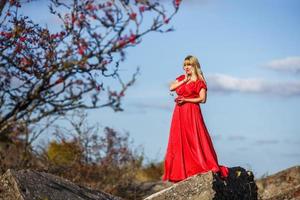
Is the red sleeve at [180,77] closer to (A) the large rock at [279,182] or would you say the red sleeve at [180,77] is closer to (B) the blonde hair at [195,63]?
(B) the blonde hair at [195,63]

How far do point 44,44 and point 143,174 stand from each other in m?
19.0

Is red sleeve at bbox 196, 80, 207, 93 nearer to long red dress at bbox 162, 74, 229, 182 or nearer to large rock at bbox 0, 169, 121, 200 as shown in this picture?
long red dress at bbox 162, 74, 229, 182

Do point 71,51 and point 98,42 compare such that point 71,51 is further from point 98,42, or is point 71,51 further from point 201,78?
point 201,78

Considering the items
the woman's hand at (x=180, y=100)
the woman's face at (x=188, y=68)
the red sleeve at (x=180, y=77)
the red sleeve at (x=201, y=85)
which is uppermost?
the woman's face at (x=188, y=68)

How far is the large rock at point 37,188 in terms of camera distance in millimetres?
9617

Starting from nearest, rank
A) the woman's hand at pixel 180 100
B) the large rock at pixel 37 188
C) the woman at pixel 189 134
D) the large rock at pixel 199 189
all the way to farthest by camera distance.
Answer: the large rock at pixel 37 188, the large rock at pixel 199 189, the woman at pixel 189 134, the woman's hand at pixel 180 100

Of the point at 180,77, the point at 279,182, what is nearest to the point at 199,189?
the point at 180,77

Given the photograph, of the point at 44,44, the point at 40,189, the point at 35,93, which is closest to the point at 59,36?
the point at 44,44

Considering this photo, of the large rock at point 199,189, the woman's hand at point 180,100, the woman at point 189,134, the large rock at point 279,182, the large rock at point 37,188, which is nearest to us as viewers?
the large rock at point 37,188

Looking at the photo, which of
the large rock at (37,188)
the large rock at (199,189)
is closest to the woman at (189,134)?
the large rock at (199,189)

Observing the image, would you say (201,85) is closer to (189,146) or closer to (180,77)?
(180,77)

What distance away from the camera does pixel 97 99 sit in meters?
7.87

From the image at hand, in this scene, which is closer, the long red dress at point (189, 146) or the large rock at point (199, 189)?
the large rock at point (199, 189)

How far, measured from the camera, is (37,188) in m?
9.86
